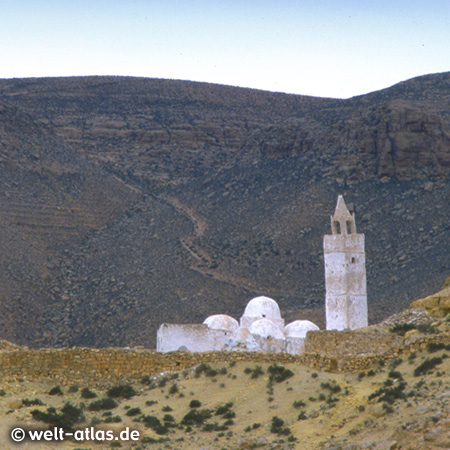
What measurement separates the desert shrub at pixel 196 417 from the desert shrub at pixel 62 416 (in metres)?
1.82

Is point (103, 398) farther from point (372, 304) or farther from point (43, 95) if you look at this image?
point (43, 95)

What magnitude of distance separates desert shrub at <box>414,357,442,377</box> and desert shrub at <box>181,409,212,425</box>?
3.75 meters

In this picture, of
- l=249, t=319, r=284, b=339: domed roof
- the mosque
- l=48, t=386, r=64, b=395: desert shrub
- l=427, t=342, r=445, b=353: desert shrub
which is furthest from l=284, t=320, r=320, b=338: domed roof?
l=48, t=386, r=64, b=395: desert shrub

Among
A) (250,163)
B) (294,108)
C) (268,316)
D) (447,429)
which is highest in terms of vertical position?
(294,108)

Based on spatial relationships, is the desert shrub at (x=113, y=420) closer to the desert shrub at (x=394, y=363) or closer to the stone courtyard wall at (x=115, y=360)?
the stone courtyard wall at (x=115, y=360)

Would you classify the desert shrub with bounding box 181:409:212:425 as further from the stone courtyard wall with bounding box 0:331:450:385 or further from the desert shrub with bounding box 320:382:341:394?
the stone courtyard wall with bounding box 0:331:450:385

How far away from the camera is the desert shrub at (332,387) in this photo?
1742 cm

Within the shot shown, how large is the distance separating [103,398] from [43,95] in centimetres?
7910

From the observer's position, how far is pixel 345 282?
3083 centimetres

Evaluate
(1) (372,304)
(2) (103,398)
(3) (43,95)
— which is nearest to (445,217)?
(1) (372,304)

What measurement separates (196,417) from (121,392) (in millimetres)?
2617

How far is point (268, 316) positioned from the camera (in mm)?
31234

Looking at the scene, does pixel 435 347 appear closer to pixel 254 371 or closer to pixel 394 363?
pixel 394 363

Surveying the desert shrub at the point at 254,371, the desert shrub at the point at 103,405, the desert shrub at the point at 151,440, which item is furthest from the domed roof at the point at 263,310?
the desert shrub at the point at 151,440
